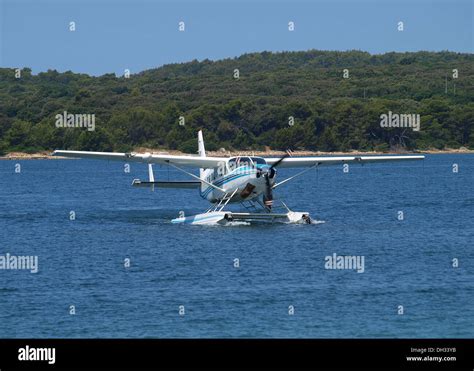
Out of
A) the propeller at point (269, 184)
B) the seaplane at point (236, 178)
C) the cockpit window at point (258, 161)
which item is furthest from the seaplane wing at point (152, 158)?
the propeller at point (269, 184)

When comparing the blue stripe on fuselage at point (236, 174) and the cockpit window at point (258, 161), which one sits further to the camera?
the cockpit window at point (258, 161)

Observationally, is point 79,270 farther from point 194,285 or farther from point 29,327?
point 29,327

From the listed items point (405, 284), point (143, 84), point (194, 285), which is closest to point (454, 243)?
point (405, 284)

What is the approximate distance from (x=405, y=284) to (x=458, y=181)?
4856 centimetres

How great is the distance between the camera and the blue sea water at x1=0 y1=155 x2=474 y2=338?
1750cm

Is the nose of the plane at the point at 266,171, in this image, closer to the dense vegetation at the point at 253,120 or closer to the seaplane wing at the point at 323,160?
the seaplane wing at the point at 323,160

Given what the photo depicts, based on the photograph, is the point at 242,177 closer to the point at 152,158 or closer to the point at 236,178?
the point at 236,178

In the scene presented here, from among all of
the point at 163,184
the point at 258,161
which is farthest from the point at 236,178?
the point at 163,184

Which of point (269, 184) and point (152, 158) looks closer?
point (269, 184)

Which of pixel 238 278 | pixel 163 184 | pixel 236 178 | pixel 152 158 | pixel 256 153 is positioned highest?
pixel 152 158

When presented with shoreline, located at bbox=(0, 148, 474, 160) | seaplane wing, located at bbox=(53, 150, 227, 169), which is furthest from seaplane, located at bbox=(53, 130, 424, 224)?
shoreline, located at bbox=(0, 148, 474, 160)

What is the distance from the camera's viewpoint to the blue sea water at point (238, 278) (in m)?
17.5

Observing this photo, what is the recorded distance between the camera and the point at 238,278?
22312mm
